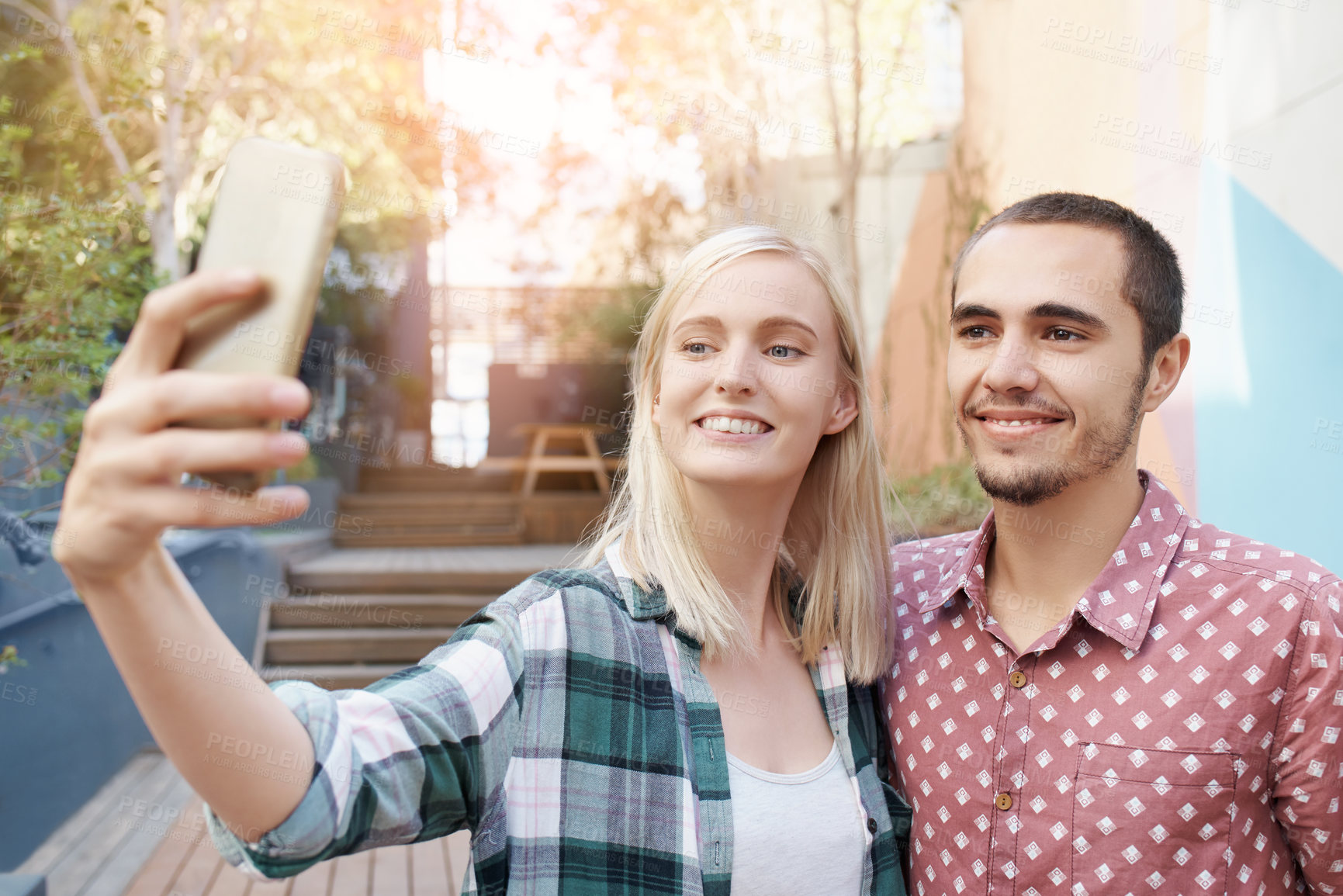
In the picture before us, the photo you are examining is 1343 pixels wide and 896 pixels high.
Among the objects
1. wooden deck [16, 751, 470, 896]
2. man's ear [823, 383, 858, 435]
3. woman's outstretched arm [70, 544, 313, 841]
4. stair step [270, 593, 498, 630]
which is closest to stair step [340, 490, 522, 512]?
stair step [270, 593, 498, 630]

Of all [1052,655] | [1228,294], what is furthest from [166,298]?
[1228,294]

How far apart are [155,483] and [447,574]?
6453 millimetres

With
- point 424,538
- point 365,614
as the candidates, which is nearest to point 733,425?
point 365,614

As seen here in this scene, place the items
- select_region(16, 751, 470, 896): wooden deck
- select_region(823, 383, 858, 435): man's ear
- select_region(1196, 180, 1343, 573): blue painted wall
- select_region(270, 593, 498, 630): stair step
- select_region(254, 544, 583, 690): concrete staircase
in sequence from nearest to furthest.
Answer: select_region(823, 383, 858, 435): man's ear < select_region(1196, 180, 1343, 573): blue painted wall < select_region(16, 751, 470, 896): wooden deck < select_region(254, 544, 583, 690): concrete staircase < select_region(270, 593, 498, 630): stair step

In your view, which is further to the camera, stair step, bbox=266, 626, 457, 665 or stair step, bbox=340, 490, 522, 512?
stair step, bbox=340, 490, 522, 512

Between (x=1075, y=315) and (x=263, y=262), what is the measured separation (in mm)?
1275

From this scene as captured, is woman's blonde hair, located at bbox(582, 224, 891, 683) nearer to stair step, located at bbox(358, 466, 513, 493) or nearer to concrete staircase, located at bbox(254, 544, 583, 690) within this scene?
concrete staircase, located at bbox(254, 544, 583, 690)

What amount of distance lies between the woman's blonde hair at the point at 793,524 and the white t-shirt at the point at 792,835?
23 cm

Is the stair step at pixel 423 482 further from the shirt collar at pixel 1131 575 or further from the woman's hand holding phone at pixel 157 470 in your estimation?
the woman's hand holding phone at pixel 157 470

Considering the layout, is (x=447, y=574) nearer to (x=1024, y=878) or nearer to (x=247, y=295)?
(x=1024, y=878)

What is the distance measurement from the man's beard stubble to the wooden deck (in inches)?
101

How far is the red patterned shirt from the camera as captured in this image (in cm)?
131

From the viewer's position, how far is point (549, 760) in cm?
127

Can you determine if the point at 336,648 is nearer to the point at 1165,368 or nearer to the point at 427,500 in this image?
the point at 427,500
